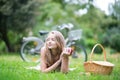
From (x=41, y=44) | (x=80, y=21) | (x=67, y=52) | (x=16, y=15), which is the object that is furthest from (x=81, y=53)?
(x=80, y=21)

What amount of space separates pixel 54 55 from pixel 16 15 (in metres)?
10.7

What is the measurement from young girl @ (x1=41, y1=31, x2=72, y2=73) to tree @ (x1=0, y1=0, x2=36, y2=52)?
10246 millimetres

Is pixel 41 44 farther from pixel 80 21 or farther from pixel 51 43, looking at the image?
pixel 80 21

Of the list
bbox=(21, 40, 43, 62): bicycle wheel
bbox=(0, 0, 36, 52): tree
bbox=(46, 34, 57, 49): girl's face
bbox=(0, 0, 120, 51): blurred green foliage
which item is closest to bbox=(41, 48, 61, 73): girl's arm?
bbox=(46, 34, 57, 49): girl's face

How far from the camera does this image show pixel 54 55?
708cm

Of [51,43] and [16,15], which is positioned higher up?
[16,15]

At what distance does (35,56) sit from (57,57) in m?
4.47

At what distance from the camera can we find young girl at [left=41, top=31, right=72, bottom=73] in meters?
6.92

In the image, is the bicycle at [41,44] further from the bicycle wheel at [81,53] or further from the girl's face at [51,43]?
the girl's face at [51,43]

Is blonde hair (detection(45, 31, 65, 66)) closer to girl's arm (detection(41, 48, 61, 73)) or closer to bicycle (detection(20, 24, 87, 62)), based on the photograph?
girl's arm (detection(41, 48, 61, 73))

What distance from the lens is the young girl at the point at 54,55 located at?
22.7ft

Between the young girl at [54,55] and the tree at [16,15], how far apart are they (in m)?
10.2

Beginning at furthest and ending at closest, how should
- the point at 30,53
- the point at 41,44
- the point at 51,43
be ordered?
the point at 30,53, the point at 41,44, the point at 51,43

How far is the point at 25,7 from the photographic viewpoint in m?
17.4
